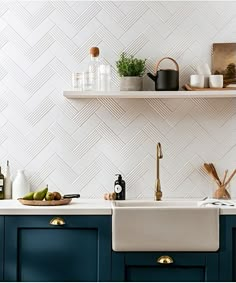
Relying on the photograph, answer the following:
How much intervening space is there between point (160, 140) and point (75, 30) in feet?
3.17

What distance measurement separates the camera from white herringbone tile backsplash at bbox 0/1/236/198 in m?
3.96

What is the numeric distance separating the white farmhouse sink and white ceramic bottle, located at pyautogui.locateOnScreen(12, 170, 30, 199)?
0.83 m

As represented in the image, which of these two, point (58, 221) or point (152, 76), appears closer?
point (58, 221)

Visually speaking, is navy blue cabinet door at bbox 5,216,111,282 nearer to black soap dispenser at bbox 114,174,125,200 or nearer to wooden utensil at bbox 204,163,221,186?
black soap dispenser at bbox 114,174,125,200

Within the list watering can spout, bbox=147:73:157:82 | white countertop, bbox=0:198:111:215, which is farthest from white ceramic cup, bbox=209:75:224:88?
white countertop, bbox=0:198:111:215

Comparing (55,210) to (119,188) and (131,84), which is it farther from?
(131,84)

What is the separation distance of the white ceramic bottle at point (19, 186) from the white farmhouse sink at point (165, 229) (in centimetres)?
83

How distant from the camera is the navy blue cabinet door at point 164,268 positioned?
3.27 m

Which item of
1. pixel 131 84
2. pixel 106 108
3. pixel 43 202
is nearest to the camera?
pixel 43 202

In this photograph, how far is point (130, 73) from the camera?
12.6 ft

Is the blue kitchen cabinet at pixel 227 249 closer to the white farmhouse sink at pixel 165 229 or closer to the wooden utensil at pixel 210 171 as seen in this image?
the white farmhouse sink at pixel 165 229

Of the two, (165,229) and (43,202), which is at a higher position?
(43,202)

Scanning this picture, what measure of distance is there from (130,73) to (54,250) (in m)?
1.28

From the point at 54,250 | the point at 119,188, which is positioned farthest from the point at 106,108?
the point at 54,250
